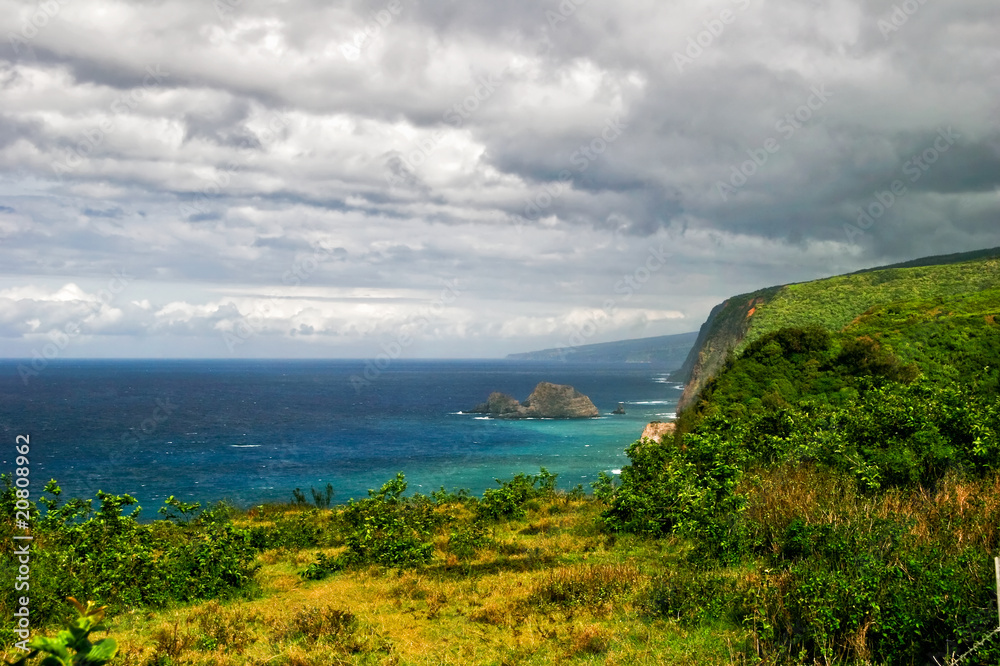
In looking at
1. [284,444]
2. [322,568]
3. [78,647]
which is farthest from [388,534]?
[284,444]

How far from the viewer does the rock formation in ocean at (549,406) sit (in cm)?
9588

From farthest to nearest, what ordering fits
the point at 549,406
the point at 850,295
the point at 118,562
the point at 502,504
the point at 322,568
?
the point at 549,406 < the point at 850,295 < the point at 502,504 < the point at 322,568 < the point at 118,562

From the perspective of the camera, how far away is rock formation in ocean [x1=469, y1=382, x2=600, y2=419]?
315 feet

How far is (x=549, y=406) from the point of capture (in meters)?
97.1

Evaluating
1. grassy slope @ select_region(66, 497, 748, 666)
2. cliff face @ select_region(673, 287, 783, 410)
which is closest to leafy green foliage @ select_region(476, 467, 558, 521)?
grassy slope @ select_region(66, 497, 748, 666)

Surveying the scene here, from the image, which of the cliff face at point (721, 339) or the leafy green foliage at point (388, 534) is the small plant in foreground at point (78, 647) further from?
the cliff face at point (721, 339)

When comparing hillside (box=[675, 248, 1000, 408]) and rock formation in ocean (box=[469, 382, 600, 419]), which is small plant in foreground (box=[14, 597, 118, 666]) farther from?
rock formation in ocean (box=[469, 382, 600, 419])

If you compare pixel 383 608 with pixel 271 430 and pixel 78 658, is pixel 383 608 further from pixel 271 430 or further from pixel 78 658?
pixel 271 430

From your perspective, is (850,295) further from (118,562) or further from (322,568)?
(118,562)

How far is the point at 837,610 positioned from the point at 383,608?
744 centimetres

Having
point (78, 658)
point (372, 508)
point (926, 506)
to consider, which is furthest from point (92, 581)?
point (926, 506)

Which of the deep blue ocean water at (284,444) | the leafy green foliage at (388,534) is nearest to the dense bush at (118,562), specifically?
the leafy green foliage at (388,534)

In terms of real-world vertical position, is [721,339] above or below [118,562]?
above

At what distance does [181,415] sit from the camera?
96750mm
